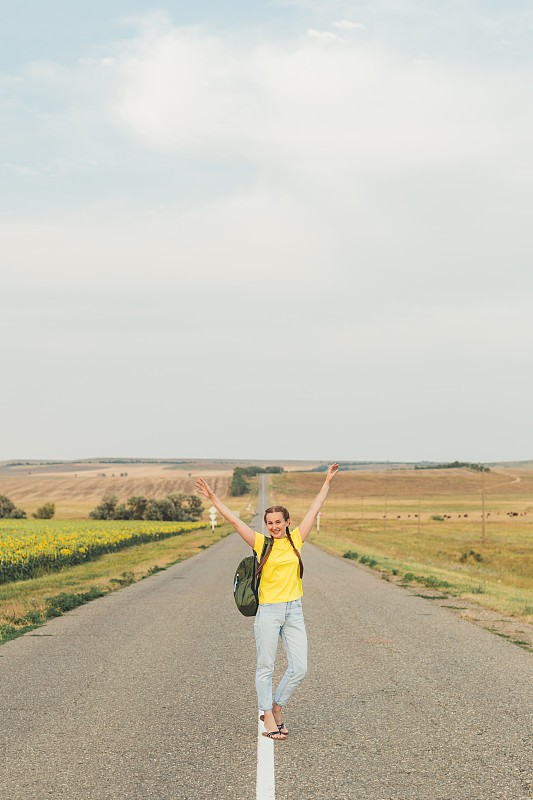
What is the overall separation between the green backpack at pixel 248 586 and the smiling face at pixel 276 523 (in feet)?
0.42

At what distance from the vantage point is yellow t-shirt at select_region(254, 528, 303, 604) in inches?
231

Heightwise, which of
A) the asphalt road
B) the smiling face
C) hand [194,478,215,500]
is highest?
hand [194,478,215,500]

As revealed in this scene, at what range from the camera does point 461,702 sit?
7.16m

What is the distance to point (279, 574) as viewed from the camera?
5.92 m

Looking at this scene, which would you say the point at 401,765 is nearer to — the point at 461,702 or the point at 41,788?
the point at 461,702

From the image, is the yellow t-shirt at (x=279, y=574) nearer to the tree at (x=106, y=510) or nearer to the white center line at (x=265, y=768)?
the white center line at (x=265, y=768)

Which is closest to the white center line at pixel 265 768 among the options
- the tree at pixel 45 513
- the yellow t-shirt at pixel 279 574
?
the yellow t-shirt at pixel 279 574

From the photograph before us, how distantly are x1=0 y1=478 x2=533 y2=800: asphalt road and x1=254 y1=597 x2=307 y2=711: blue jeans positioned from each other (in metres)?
0.49

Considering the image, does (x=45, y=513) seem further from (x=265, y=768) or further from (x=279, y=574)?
(x=265, y=768)

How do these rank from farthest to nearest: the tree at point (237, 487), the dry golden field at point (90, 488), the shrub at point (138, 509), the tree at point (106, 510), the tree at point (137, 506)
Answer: the tree at point (237, 487), the dry golden field at point (90, 488), the tree at point (137, 506), the shrub at point (138, 509), the tree at point (106, 510)

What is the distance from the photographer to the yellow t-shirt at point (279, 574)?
19.2ft

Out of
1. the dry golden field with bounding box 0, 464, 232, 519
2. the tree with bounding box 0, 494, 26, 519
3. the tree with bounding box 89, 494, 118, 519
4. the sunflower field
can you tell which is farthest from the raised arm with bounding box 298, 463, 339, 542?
the dry golden field with bounding box 0, 464, 232, 519

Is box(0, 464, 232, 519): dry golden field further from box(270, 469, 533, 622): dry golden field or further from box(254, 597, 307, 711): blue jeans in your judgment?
box(254, 597, 307, 711): blue jeans

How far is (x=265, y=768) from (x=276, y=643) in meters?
0.99
